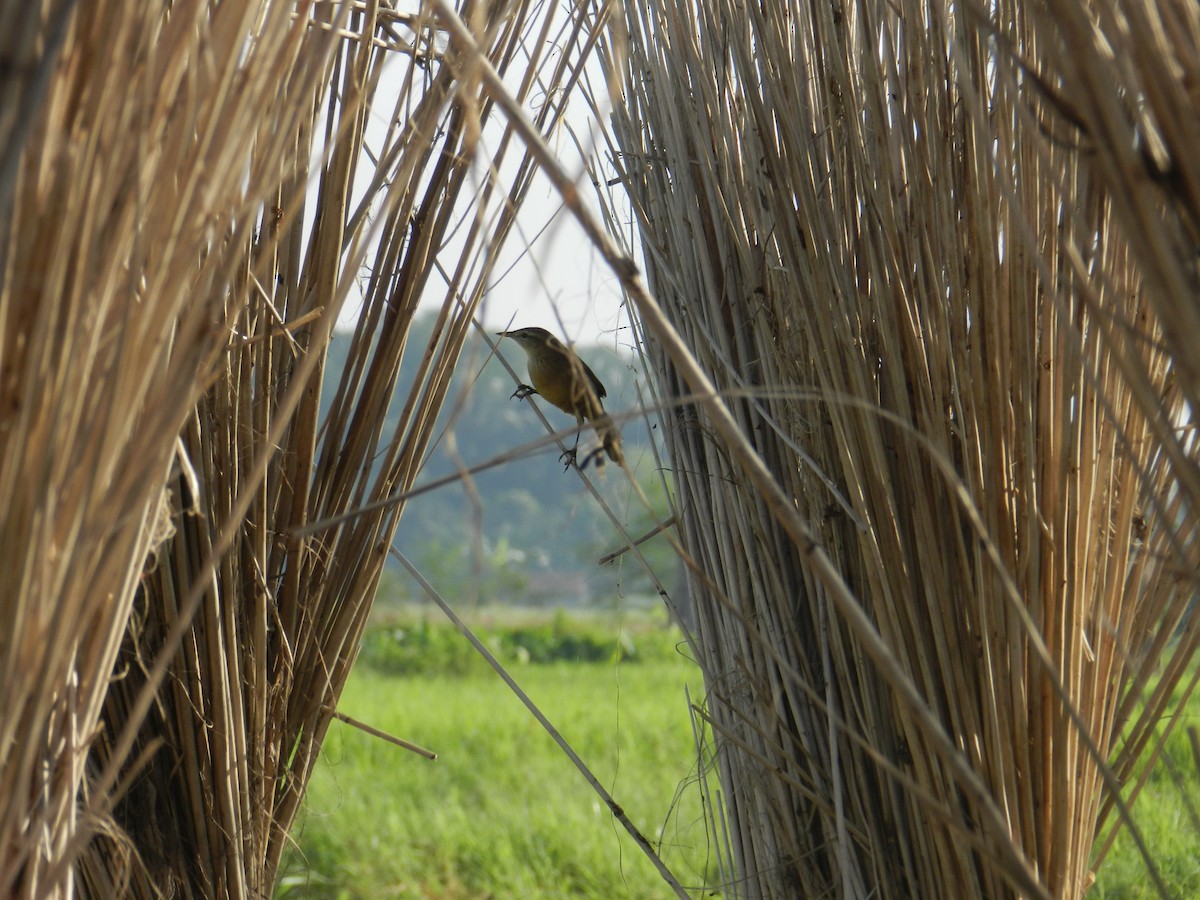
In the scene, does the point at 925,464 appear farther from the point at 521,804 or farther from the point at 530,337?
the point at 521,804

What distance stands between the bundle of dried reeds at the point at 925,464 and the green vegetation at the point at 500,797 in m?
0.83

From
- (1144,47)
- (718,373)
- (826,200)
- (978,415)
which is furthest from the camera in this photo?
(718,373)

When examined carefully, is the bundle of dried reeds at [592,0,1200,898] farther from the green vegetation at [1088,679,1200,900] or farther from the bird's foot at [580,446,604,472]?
the green vegetation at [1088,679,1200,900]

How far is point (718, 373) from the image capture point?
4.04 feet

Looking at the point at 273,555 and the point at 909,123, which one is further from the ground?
the point at 909,123

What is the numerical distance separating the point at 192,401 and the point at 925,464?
2.18ft

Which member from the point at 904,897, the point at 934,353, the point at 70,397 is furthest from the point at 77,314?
the point at 904,897

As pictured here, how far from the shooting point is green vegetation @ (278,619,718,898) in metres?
3.52

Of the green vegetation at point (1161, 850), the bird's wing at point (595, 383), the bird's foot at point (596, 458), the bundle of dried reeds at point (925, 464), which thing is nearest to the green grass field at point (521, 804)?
the green vegetation at point (1161, 850)

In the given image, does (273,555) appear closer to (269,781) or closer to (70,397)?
(269,781)

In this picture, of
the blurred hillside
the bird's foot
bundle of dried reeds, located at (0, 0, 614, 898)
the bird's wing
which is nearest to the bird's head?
the bird's wing

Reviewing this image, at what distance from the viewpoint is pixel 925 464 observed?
3.33ft

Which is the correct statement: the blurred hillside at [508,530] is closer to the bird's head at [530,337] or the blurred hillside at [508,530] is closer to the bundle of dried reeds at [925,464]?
the bird's head at [530,337]

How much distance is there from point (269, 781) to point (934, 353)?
2.42ft
